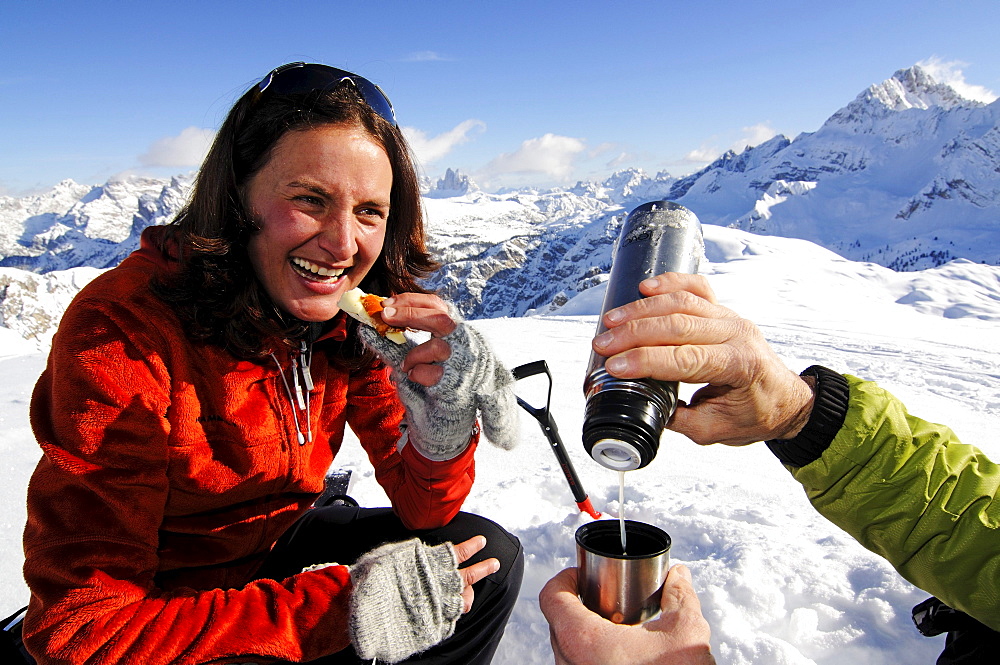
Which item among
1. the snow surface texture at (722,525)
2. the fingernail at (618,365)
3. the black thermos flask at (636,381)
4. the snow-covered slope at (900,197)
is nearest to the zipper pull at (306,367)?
the snow surface texture at (722,525)

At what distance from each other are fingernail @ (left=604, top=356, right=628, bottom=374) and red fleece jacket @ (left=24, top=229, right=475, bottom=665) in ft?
4.23

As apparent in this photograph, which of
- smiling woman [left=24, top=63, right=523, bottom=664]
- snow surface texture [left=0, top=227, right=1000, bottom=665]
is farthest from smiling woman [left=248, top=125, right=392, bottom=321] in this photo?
snow surface texture [left=0, top=227, right=1000, bottom=665]

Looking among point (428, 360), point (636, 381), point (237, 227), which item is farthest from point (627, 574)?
point (237, 227)

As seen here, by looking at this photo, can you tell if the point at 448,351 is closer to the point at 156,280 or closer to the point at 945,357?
the point at 156,280

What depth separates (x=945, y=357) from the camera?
38.1ft

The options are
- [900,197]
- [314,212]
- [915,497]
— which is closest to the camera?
[915,497]

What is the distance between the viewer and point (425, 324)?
1930 millimetres

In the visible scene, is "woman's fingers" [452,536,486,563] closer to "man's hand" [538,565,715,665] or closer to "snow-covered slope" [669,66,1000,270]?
"man's hand" [538,565,715,665]

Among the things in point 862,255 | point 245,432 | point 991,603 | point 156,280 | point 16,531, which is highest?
point 156,280

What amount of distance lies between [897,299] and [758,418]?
40.0 meters

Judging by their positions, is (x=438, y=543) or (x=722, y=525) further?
(x=722, y=525)

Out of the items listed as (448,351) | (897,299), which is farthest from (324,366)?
(897,299)

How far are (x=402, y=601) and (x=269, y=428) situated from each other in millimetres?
936

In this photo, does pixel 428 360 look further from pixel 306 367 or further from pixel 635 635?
pixel 635 635
